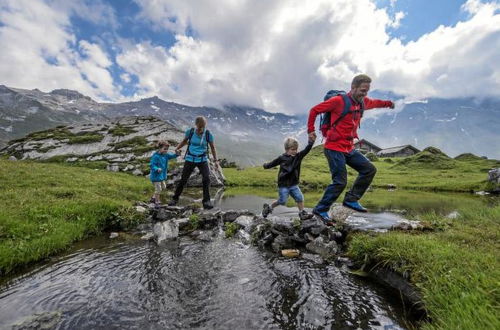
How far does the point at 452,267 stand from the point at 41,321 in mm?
7106

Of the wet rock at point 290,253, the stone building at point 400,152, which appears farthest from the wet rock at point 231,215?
the stone building at point 400,152

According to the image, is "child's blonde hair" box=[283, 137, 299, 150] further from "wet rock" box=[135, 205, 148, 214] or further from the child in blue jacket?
"wet rock" box=[135, 205, 148, 214]

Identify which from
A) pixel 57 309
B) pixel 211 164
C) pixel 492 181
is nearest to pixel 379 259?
pixel 57 309

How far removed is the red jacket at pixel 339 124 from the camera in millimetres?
8000

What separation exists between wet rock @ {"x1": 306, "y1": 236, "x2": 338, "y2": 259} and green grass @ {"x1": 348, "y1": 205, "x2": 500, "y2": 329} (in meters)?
0.51

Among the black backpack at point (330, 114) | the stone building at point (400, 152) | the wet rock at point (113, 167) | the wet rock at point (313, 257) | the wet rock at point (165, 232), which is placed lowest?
the wet rock at point (313, 257)

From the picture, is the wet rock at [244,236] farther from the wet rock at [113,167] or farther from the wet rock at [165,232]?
the wet rock at [113,167]

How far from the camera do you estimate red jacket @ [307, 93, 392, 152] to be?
800 centimetres

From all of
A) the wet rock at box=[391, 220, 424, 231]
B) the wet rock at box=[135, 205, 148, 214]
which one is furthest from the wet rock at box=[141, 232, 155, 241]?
the wet rock at box=[391, 220, 424, 231]

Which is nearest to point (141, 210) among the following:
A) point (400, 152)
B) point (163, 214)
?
point (163, 214)

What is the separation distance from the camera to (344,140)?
8.27m

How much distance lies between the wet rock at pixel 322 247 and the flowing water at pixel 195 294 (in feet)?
1.42

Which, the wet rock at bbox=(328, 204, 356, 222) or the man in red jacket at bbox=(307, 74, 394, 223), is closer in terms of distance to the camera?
the man in red jacket at bbox=(307, 74, 394, 223)

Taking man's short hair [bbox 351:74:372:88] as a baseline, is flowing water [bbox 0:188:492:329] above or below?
below
